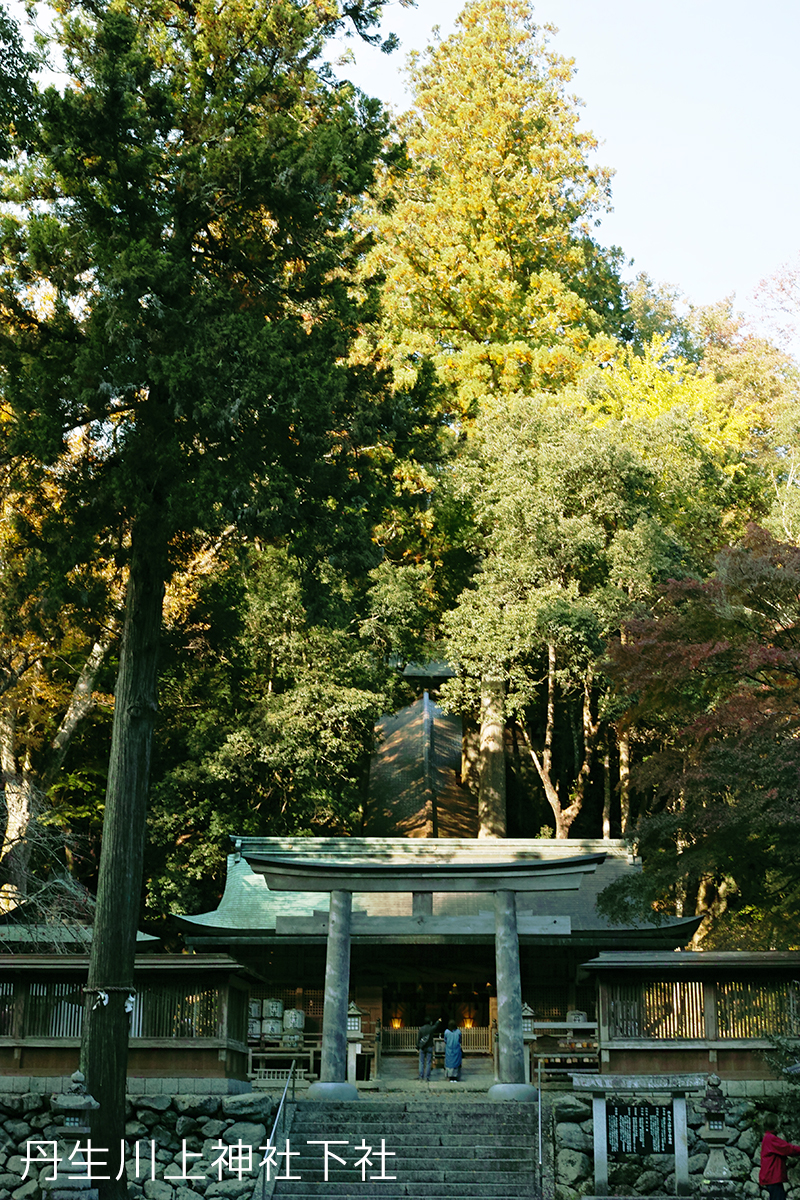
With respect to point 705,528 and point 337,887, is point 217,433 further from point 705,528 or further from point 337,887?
point 705,528

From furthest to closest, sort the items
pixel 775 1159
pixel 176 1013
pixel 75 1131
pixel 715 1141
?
pixel 176 1013 → pixel 715 1141 → pixel 75 1131 → pixel 775 1159

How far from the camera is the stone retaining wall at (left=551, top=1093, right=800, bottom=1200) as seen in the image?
12.2 m

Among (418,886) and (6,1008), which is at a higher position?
(418,886)

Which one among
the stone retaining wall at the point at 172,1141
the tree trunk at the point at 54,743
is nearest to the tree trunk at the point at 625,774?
the tree trunk at the point at 54,743

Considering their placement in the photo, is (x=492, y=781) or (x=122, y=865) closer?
(x=122, y=865)

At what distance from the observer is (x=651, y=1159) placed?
12398 millimetres

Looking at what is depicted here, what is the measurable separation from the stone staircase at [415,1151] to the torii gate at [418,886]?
104cm

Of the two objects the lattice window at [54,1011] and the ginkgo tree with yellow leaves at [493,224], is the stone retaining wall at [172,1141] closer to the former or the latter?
the lattice window at [54,1011]

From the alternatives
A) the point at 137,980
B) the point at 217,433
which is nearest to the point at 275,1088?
the point at 137,980

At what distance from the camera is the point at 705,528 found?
26.1 meters

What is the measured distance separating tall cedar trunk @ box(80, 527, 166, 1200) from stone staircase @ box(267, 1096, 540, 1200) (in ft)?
6.48

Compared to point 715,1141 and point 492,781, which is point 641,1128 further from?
point 492,781

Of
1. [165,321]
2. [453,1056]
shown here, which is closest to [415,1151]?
[453,1056]

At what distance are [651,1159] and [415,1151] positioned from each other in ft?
8.83
